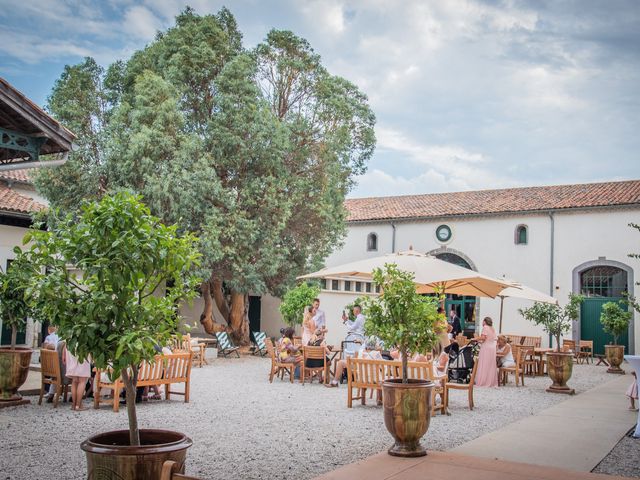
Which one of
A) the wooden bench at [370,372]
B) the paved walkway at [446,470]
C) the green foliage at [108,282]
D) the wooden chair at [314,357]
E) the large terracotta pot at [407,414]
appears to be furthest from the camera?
the wooden chair at [314,357]

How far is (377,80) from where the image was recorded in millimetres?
17672

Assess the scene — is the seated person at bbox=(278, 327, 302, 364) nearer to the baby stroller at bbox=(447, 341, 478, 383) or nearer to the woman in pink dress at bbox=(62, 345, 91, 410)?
the baby stroller at bbox=(447, 341, 478, 383)

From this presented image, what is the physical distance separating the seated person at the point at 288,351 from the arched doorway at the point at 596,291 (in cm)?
1646

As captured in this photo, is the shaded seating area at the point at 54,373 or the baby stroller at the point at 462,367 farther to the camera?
the baby stroller at the point at 462,367

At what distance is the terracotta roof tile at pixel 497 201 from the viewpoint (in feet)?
85.1

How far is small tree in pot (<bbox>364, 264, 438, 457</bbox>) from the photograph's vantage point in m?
6.26

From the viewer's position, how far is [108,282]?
368cm

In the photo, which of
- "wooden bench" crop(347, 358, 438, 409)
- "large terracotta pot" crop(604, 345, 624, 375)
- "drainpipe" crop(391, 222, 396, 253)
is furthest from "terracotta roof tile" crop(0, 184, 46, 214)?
"drainpipe" crop(391, 222, 396, 253)

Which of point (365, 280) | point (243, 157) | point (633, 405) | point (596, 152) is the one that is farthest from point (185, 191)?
point (596, 152)

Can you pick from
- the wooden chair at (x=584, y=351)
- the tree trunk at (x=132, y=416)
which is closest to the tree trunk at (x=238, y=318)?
the wooden chair at (x=584, y=351)

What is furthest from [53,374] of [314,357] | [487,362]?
[487,362]

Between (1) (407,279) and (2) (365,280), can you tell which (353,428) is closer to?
(1) (407,279)

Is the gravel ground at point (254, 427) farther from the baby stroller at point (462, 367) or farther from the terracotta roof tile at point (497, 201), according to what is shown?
the terracotta roof tile at point (497, 201)

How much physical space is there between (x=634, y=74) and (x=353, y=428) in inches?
416
